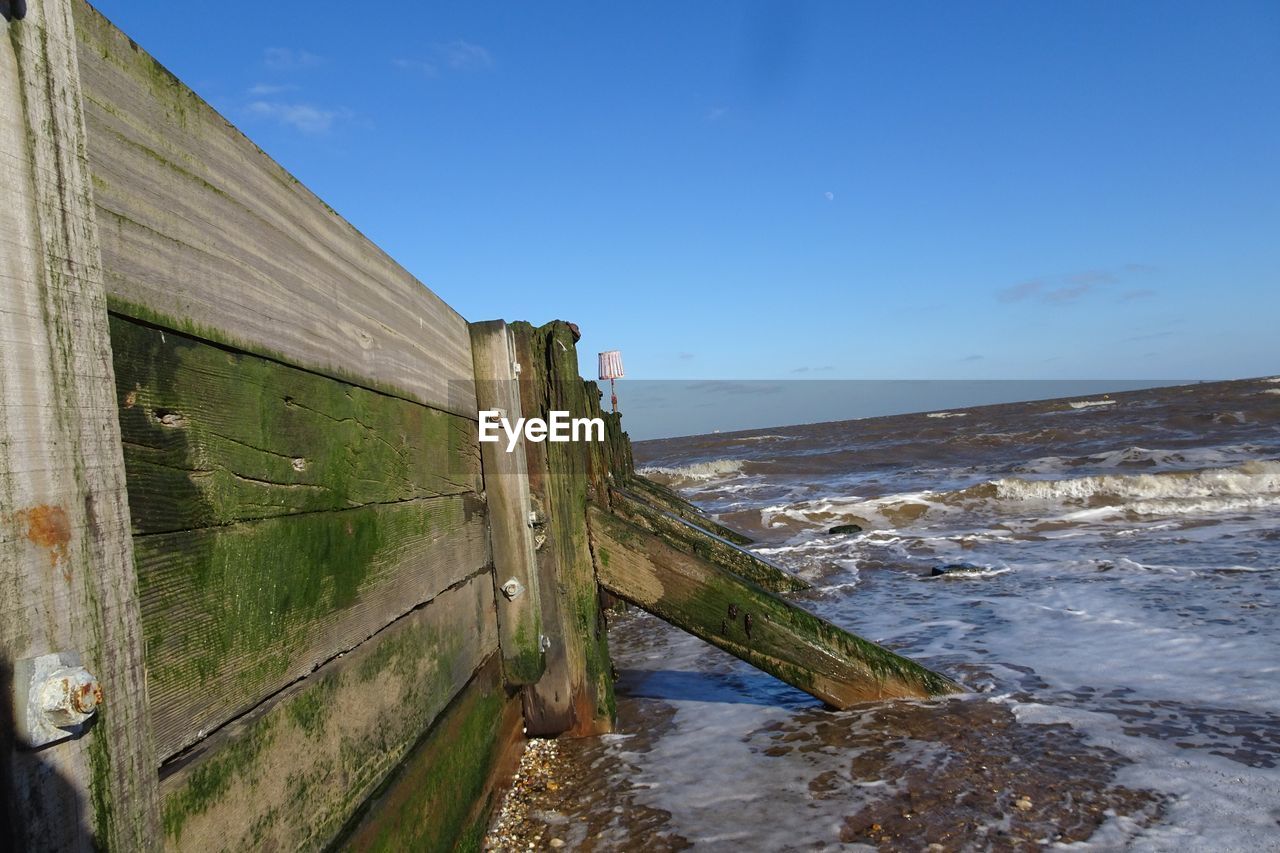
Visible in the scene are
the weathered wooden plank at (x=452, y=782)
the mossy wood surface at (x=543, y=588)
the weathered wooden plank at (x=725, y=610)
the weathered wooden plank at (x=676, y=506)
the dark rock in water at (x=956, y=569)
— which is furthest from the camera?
the weathered wooden plank at (x=676, y=506)

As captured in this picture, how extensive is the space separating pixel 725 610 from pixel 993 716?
1.38 m

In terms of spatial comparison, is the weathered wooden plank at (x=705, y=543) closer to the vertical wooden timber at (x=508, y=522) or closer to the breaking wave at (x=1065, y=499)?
the vertical wooden timber at (x=508, y=522)

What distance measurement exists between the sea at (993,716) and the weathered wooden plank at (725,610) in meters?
0.33

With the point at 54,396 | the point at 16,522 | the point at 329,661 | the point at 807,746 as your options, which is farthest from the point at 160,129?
the point at 807,746

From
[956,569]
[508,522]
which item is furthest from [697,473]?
[508,522]

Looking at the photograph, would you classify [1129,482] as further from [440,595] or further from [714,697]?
[440,595]

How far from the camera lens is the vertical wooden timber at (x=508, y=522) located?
3012 millimetres

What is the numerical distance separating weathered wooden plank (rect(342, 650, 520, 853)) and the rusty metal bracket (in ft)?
2.99

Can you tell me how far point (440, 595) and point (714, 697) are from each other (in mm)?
2483

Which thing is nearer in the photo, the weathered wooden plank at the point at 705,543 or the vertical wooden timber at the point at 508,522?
the vertical wooden timber at the point at 508,522

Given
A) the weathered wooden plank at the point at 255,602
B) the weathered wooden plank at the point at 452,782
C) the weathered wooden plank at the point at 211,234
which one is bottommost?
the weathered wooden plank at the point at 452,782

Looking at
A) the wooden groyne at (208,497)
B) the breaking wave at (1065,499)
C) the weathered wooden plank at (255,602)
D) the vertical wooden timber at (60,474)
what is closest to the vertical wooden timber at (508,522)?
the wooden groyne at (208,497)

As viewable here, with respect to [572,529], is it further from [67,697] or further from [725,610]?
[67,697]

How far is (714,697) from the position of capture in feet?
14.5
